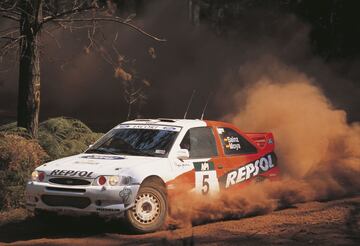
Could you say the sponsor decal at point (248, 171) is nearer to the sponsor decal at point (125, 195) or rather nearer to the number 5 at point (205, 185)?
the number 5 at point (205, 185)

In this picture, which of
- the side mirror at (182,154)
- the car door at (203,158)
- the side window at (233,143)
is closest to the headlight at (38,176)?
→ the side mirror at (182,154)

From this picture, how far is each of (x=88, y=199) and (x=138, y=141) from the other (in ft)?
4.99

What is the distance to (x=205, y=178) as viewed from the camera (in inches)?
343

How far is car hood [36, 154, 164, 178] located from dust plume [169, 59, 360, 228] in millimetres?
980

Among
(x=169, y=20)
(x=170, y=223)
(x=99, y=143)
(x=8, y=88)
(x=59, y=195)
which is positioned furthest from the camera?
(x=169, y=20)

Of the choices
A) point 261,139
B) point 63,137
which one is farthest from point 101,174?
point 63,137

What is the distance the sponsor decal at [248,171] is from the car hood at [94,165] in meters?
1.28

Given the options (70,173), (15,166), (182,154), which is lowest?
(70,173)

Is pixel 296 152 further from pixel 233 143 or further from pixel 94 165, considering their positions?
pixel 94 165

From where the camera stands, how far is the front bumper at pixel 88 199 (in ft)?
24.8

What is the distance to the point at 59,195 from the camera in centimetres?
776

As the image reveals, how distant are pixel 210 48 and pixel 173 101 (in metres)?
3.58

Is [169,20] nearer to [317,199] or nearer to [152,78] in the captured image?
[152,78]

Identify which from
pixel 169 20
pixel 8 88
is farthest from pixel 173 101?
pixel 8 88
